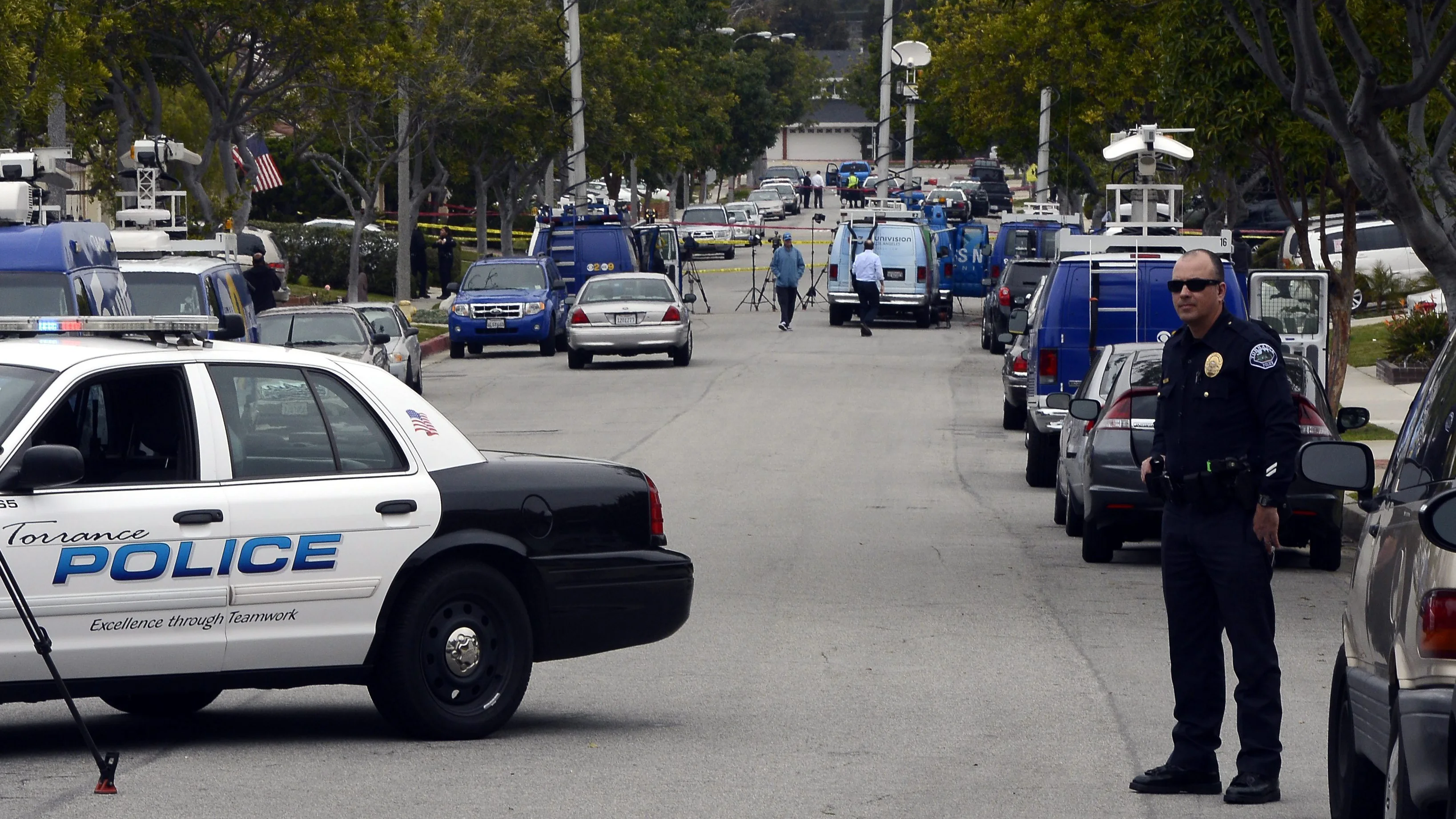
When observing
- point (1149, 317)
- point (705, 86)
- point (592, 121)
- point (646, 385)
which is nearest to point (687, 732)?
point (1149, 317)

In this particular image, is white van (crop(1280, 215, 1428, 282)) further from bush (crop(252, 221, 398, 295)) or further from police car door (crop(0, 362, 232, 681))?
police car door (crop(0, 362, 232, 681))

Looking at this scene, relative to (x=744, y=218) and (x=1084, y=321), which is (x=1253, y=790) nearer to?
(x=1084, y=321)

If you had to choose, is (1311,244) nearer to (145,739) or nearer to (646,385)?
(646,385)

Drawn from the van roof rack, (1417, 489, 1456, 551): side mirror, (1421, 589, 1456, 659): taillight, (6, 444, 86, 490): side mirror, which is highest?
the van roof rack

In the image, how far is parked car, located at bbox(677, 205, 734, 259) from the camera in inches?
2667

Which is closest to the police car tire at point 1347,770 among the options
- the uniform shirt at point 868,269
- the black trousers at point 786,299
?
the uniform shirt at point 868,269

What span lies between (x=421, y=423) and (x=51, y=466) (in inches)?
64.3

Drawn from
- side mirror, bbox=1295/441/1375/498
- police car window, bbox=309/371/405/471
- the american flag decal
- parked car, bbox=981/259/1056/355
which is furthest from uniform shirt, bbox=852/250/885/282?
side mirror, bbox=1295/441/1375/498

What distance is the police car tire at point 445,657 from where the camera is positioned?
7.66 m

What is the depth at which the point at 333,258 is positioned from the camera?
148 feet

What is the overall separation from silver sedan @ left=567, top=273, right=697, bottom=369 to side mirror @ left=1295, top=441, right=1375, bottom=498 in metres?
24.9

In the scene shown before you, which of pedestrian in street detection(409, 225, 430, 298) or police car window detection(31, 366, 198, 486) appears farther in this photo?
pedestrian in street detection(409, 225, 430, 298)

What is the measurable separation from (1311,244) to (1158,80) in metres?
23.7

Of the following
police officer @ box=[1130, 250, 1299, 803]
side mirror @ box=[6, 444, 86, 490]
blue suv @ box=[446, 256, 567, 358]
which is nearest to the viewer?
side mirror @ box=[6, 444, 86, 490]
